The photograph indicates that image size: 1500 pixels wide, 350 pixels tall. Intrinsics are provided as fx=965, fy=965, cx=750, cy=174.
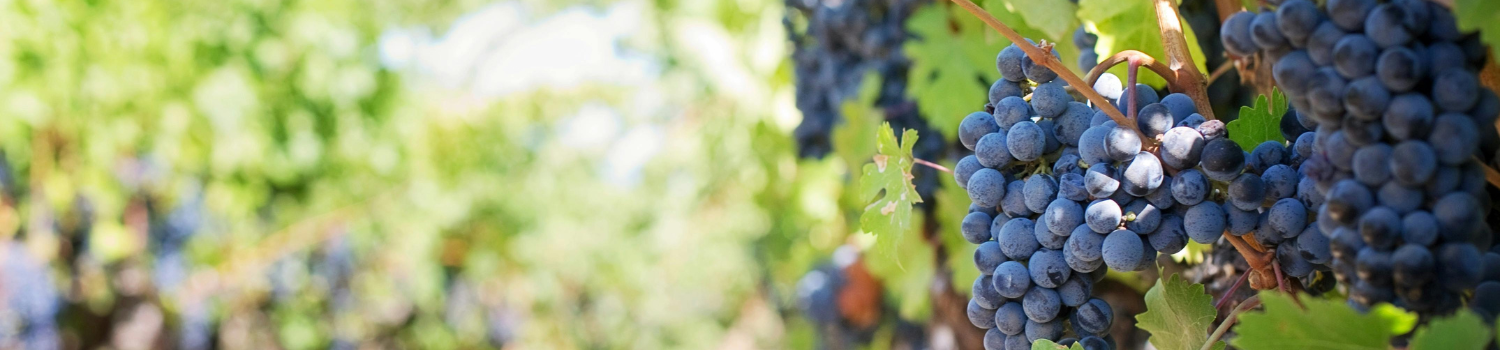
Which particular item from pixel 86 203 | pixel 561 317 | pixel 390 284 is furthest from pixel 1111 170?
pixel 561 317

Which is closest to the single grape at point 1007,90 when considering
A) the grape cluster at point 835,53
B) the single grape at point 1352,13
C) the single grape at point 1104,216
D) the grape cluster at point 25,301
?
the single grape at point 1104,216

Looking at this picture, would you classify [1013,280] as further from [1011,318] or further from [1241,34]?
[1241,34]

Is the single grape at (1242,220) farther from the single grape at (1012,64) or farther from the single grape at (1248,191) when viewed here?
the single grape at (1012,64)

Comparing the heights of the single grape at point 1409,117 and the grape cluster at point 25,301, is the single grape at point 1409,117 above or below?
above

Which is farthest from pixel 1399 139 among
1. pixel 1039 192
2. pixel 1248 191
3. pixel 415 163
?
pixel 415 163

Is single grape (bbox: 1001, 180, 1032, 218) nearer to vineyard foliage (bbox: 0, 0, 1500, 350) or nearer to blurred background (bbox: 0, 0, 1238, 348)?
vineyard foliage (bbox: 0, 0, 1500, 350)

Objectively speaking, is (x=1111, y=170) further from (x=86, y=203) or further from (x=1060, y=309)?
(x=86, y=203)

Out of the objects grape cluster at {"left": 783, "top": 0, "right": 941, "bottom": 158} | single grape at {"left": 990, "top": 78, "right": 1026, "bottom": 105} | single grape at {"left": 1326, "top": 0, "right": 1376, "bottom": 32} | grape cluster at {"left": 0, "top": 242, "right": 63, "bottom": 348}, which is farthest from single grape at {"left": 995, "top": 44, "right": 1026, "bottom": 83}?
grape cluster at {"left": 0, "top": 242, "right": 63, "bottom": 348}
